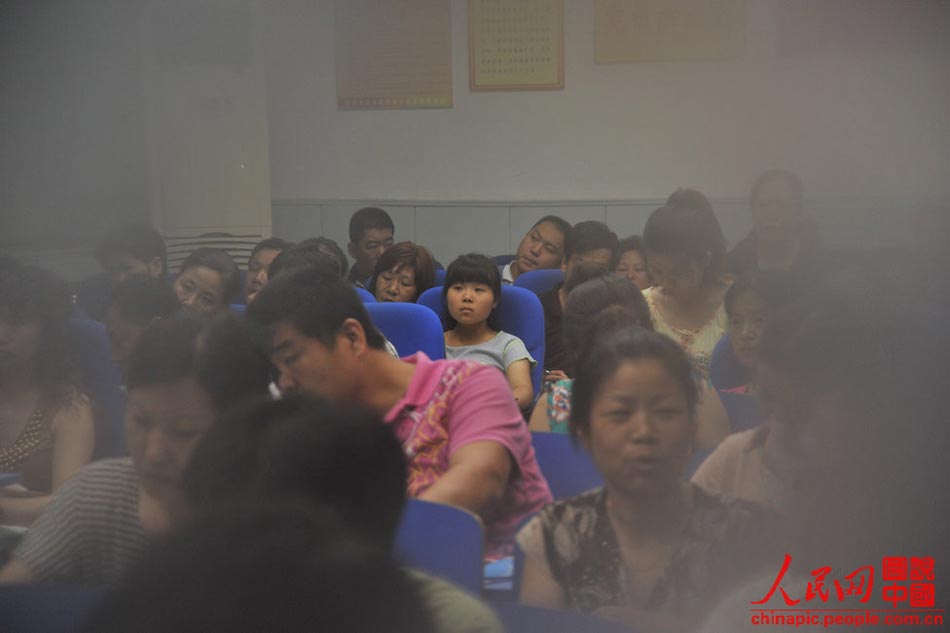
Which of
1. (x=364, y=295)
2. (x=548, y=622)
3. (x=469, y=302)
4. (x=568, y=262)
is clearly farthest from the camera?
(x=568, y=262)

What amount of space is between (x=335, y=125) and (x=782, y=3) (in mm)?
575

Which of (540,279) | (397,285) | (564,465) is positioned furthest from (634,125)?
(540,279)

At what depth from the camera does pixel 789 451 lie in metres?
0.70

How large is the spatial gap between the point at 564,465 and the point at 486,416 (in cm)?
20

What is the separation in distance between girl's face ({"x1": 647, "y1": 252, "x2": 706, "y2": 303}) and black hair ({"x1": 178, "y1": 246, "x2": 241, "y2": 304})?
1.64 feet

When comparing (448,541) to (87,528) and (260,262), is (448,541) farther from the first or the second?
(260,262)

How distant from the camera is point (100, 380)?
1.00 meters

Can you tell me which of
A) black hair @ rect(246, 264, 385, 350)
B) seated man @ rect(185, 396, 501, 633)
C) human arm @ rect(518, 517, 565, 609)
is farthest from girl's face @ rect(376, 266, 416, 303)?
seated man @ rect(185, 396, 501, 633)

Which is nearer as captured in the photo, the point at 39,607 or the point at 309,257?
the point at 39,607

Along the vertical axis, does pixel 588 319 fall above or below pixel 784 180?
below

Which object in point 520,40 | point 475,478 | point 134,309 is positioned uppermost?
point 520,40

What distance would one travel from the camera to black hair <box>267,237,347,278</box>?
1073 mm

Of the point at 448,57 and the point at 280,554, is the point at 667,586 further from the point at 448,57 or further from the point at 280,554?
the point at 448,57

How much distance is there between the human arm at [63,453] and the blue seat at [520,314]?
1283mm
